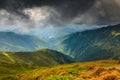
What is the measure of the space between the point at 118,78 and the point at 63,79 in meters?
8.75

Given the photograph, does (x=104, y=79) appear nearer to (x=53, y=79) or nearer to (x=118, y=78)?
(x=118, y=78)

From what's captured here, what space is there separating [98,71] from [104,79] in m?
19.0

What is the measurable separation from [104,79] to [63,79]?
21.6 feet

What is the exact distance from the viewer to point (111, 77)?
131 ft

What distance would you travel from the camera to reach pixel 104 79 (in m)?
39.2

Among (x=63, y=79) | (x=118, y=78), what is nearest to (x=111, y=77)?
(x=118, y=78)

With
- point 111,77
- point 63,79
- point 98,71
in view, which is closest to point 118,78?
point 111,77

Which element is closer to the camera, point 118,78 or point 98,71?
point 118,78

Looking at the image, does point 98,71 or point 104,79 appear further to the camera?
point 98,71

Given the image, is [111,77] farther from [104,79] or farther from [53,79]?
[53,79]

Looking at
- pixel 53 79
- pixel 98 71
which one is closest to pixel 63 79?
pixel 53 79

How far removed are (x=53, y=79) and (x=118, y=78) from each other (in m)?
10.4

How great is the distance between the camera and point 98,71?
5806cm

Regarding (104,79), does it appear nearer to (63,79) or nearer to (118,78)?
(118,78)
